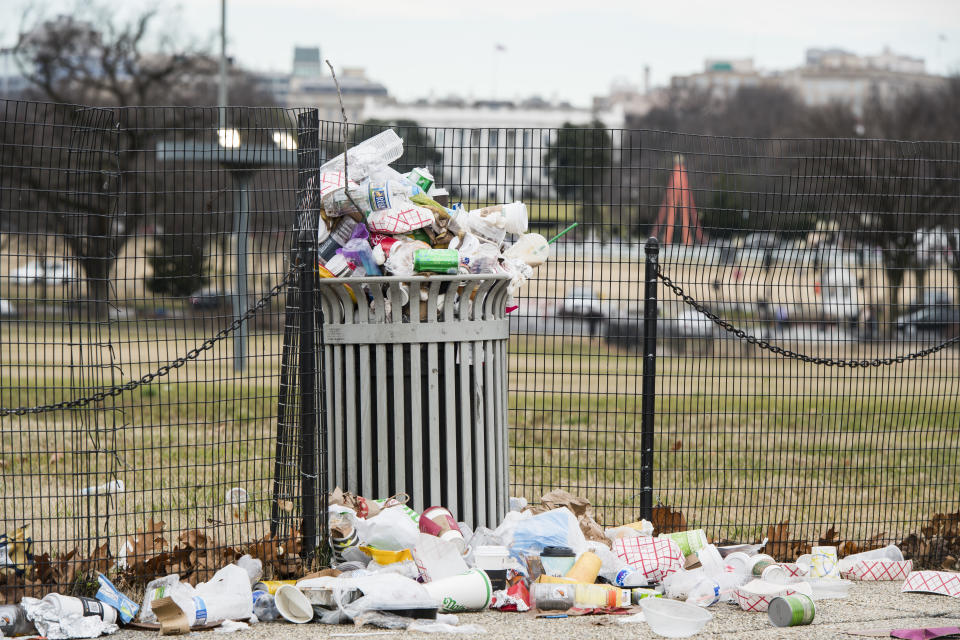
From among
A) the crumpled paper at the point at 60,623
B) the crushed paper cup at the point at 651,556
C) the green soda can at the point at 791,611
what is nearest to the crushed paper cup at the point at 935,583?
the green soda can at the point at 791,611

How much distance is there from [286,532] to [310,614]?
737 millimetres

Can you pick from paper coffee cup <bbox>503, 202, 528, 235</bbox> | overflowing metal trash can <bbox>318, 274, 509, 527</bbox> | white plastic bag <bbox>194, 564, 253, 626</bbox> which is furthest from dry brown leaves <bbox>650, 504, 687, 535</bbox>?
white plastic bag <bbox>194, 564, 253, 626</bbox>

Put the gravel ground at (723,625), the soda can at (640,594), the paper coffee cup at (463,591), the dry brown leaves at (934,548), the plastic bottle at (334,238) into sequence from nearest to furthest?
the gravel ground at (723,625) < the paper coffee cup at (463,591) < the soda can at (640,594) < the plastic bottle at (334,238) < the dry brown leaves at (934,548)

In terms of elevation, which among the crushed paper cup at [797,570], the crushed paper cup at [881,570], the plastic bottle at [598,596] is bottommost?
the crushed paper cup at [881,570]

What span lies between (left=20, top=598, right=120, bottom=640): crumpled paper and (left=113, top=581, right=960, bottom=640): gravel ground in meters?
0.08

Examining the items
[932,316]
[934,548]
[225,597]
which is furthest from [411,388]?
[932,316]

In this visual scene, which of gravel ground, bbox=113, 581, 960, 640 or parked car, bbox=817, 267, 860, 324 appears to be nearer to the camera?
gravel ground, bbox=113, 581, 960, 640

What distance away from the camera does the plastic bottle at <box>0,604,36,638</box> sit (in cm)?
423

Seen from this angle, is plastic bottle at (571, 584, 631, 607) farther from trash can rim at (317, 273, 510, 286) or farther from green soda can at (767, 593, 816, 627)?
trash can rim at (317, 273, 510, 286)

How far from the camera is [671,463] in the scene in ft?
31.7

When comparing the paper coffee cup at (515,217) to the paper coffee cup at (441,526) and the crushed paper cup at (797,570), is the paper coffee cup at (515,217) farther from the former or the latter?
the crushed paper cup at (797,570)

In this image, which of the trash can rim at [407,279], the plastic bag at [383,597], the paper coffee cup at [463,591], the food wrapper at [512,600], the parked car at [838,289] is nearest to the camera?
the plastic bag at [383,597]

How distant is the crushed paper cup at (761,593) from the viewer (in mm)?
4855

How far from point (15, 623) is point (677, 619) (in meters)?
2.69
